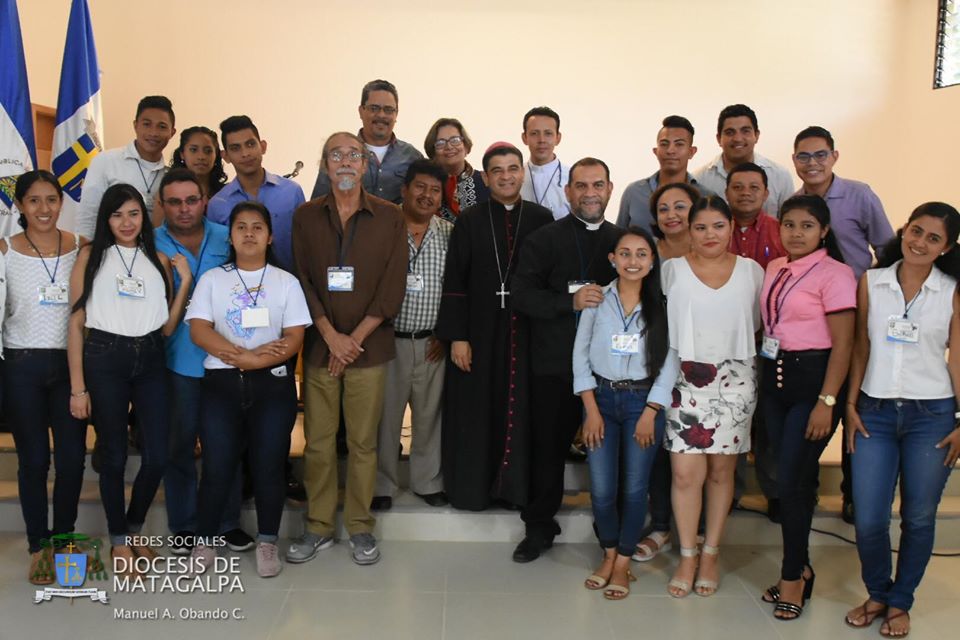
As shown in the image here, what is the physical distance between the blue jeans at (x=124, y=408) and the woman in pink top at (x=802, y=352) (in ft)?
7.95

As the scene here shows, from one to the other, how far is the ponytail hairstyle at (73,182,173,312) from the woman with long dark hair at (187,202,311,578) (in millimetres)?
247

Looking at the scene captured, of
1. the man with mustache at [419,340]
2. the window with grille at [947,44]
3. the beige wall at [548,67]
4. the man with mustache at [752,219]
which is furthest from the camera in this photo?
the beige wall at [548,67]

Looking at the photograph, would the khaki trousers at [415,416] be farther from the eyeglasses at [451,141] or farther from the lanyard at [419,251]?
the eyeglasses at [451,141]

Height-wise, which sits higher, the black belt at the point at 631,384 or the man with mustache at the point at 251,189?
the man with mustache at the point at 251,189

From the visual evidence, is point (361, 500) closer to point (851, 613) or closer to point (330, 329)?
point (330, 329)

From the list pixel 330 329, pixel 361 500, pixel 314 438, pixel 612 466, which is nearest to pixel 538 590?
pixel 612 466

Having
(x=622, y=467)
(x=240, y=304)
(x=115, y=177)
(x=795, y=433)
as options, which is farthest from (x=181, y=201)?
(x=795, y=433)

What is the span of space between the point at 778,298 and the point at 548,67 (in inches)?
A: 167

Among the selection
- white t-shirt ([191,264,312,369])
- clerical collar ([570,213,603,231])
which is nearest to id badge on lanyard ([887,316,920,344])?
clerical collar ([570,213,603,231])

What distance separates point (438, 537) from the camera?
341cm

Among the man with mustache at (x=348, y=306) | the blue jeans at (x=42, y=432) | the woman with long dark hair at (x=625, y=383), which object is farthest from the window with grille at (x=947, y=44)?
the blue jeans at (x=42, y=432)

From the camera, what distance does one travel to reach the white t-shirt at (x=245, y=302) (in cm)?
282

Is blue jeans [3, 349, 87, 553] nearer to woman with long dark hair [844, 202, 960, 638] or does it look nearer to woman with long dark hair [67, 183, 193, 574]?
woman with long dark hair [67, 183, 193, 574]

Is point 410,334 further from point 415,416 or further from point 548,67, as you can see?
point 548,67
